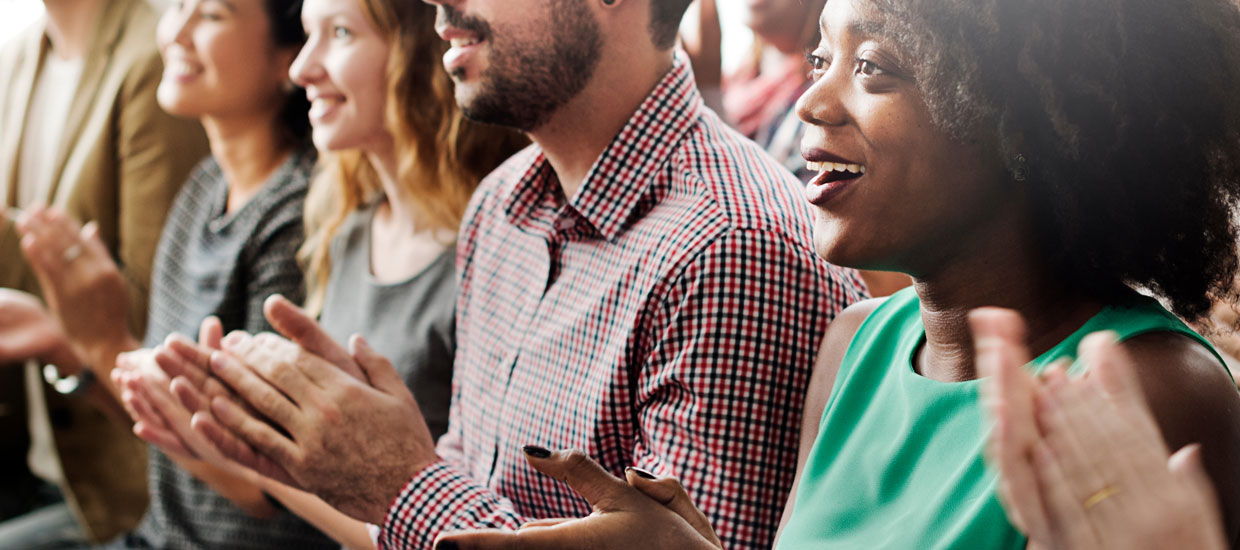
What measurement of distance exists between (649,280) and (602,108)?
243 millimetres

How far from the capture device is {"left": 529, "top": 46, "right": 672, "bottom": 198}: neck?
1.32m

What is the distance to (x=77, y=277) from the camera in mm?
1998

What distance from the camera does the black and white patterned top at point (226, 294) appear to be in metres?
1.82

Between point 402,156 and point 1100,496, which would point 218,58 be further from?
point 1100,496

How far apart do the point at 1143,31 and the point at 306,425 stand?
852 mm

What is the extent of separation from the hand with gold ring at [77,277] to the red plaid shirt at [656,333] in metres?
0.91

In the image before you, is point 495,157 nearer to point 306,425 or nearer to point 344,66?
point 344,66

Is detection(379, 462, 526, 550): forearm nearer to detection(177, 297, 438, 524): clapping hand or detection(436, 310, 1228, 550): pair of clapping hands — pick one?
detection(177, 297, 438, 524): clapping hand

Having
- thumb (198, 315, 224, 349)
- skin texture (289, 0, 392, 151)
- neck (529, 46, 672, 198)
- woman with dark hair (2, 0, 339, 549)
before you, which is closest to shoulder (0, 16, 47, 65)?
woman with dark hair (2, 0, 339, 549)

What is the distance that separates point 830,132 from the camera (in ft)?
2.93

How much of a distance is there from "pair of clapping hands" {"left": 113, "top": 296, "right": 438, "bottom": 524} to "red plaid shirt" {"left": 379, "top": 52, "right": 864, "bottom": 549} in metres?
0.04

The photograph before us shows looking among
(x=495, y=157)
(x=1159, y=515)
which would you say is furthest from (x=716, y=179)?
(x=1159, y=515)

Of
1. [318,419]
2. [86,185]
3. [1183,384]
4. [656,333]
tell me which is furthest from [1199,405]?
[86,185]

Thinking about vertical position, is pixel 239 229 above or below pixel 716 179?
below
